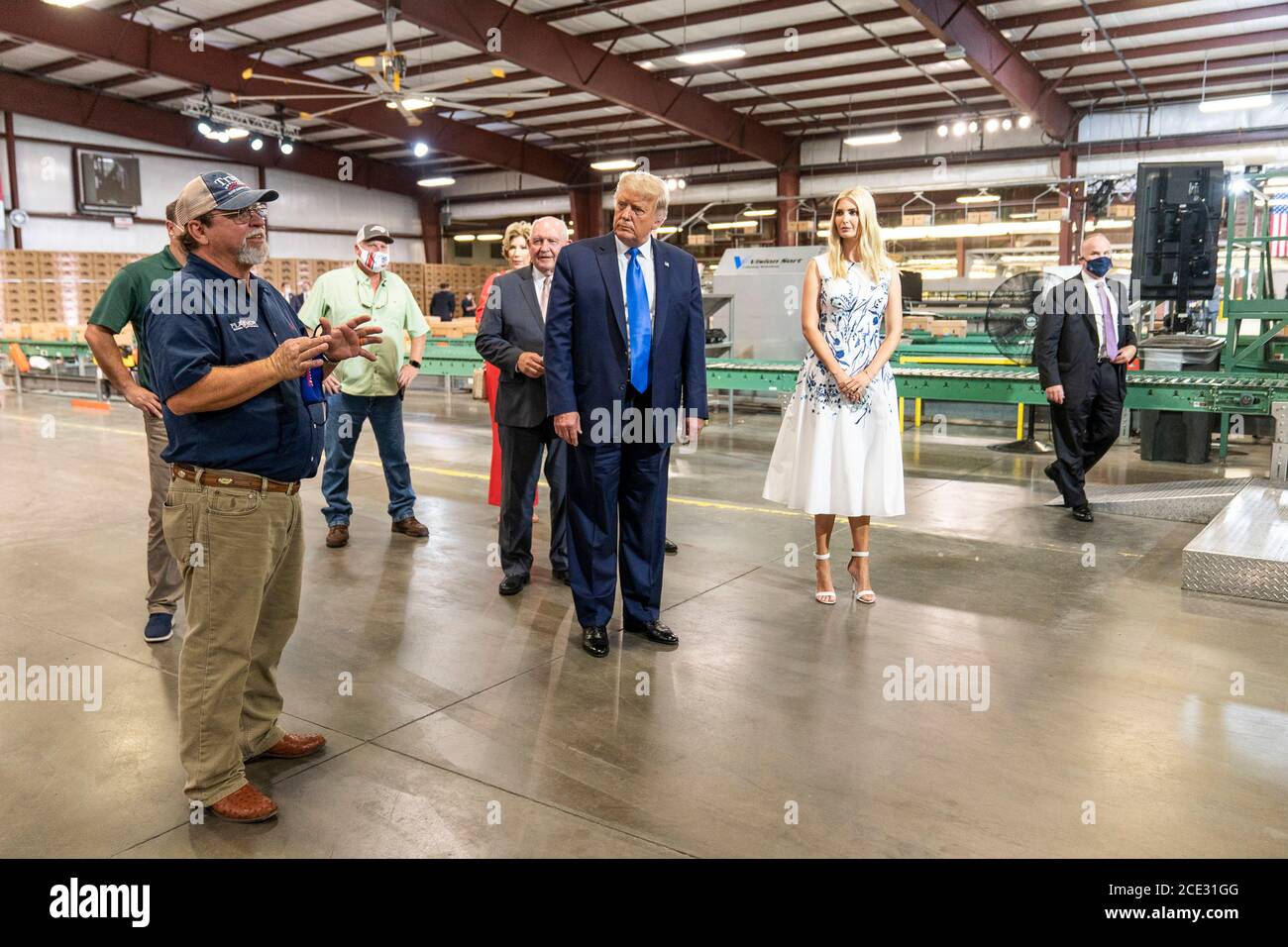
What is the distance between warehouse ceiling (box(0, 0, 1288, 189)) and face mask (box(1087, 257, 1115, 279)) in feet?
23.6

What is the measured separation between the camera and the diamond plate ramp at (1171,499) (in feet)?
18.1

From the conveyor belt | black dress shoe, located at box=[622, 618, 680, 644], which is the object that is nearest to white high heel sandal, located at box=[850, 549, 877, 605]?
black dress shoe, located at box=[622, 618, 680, 644]

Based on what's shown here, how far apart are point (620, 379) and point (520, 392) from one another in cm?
94

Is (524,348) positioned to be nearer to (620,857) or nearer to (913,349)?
(620,857)

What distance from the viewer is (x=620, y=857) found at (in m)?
2.13

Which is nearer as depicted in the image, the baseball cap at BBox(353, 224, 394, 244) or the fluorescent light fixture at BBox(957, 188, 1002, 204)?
the baseball cap at BBox(353, 224, 394, 244)

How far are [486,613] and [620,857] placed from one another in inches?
78.0

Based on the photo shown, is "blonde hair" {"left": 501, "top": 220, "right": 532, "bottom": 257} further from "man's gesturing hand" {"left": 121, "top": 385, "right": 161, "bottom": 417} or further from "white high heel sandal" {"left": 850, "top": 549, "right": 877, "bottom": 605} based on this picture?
"white high heel sandal" {"left": 850, "top": 549, "right": 877, "bottom": 605}

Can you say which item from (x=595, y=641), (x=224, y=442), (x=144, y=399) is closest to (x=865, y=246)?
(x=595, y=641)

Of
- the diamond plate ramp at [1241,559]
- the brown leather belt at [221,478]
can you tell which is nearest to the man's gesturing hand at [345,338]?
the brown leather belt at [221,478]

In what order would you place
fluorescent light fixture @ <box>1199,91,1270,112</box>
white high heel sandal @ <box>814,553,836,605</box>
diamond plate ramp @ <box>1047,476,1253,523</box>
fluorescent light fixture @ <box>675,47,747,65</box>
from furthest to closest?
1. fluorescent light fixture @ <box>675,47,747,65</box>
2. fluorescent light fixture @ <box>1199,91,1270,112</box>
3. diamond plate ramp @ <box>1047,476,1253,523</box>
4. white high heel sandal @ <box>814,553,836,605</box>

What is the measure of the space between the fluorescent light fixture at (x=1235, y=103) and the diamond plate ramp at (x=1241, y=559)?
11464mm

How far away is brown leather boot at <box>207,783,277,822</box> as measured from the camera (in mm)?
2281
